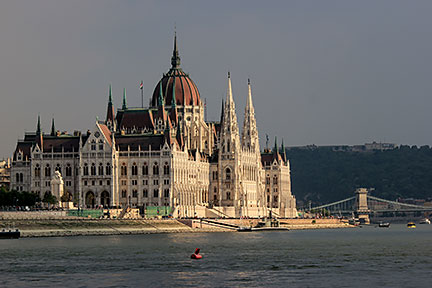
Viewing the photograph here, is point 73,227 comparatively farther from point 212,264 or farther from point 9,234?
point 212,264

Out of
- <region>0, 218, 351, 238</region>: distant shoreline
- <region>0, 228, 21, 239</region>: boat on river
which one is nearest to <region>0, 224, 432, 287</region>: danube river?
<region>0, 228, 21, 239</region>: boat on river

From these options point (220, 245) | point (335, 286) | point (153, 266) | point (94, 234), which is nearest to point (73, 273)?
point (153, 266)

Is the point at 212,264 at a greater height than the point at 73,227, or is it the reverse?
the point at 73,227

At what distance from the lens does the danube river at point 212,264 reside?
318 feet

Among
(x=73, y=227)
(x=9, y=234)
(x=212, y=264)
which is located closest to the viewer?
(x=212, y=264)

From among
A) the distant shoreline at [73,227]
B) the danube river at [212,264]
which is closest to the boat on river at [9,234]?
the danube river at [212,264]

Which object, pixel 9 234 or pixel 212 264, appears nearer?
pixel 212 264

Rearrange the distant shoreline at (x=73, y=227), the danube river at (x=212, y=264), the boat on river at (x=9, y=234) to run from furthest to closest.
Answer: the distant shoreline at (x=73, y=227) < the boat on river at (x=9, y=234) < the danube river at (x=212, y=264)

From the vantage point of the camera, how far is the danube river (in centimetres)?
9681

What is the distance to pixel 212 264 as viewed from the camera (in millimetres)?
114438

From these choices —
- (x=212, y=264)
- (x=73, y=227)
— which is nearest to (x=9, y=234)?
(x=73, y=227)

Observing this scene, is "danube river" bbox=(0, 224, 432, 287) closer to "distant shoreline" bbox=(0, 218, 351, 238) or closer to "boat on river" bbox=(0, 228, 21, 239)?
"boat on river" bbox=(0, 228, 21, 239)

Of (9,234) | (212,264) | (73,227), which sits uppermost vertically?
(73,227)

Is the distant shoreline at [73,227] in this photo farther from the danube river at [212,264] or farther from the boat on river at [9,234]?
the danube river at [212,264]
